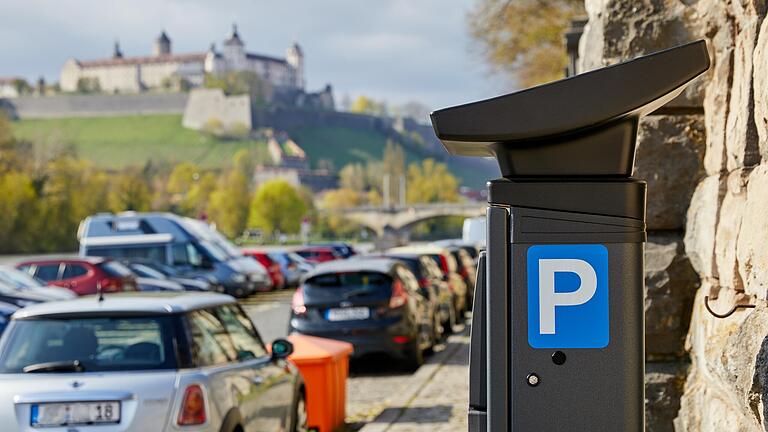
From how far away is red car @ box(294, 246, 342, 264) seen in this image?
175 ft

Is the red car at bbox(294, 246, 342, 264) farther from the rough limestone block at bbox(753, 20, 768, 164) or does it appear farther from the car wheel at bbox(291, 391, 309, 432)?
the rough limestone block at bbox(753, 20, 768, 164)

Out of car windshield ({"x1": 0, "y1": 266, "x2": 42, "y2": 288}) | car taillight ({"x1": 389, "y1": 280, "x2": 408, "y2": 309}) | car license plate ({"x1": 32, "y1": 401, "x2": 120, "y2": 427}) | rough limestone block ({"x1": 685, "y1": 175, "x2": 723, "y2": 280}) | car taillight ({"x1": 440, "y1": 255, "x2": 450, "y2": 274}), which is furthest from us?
car taillight ({"x1": 440, "y1": 255, "x2": 450, "y2": 274})

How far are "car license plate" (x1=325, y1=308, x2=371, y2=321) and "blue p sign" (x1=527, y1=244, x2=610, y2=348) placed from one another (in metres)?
12.6

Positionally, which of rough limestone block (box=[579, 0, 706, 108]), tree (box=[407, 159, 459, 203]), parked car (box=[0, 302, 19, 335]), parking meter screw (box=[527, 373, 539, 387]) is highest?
tree (box=[407, 159, 459, 203])

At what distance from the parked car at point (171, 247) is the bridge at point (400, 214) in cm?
9708

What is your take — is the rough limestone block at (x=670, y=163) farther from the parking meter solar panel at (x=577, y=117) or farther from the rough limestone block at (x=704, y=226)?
the parking meter solar panel at (x=577, y=117)

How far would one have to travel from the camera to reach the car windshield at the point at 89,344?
7.01 m

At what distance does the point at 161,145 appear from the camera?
610ft

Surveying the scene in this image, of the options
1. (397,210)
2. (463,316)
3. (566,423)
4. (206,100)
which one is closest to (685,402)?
(566,423)

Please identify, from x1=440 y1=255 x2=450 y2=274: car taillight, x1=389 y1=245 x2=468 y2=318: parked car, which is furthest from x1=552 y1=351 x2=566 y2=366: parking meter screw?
x1=440 y1=255 x2=450 y2=274: car taillight

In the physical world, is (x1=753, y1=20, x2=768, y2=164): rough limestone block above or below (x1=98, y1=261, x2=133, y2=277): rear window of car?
above

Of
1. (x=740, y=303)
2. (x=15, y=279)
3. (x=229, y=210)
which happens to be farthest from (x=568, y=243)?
(x=229, y=210)

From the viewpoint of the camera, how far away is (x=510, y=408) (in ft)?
9.80

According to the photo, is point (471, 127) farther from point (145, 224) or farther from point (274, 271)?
point (274, 271)
